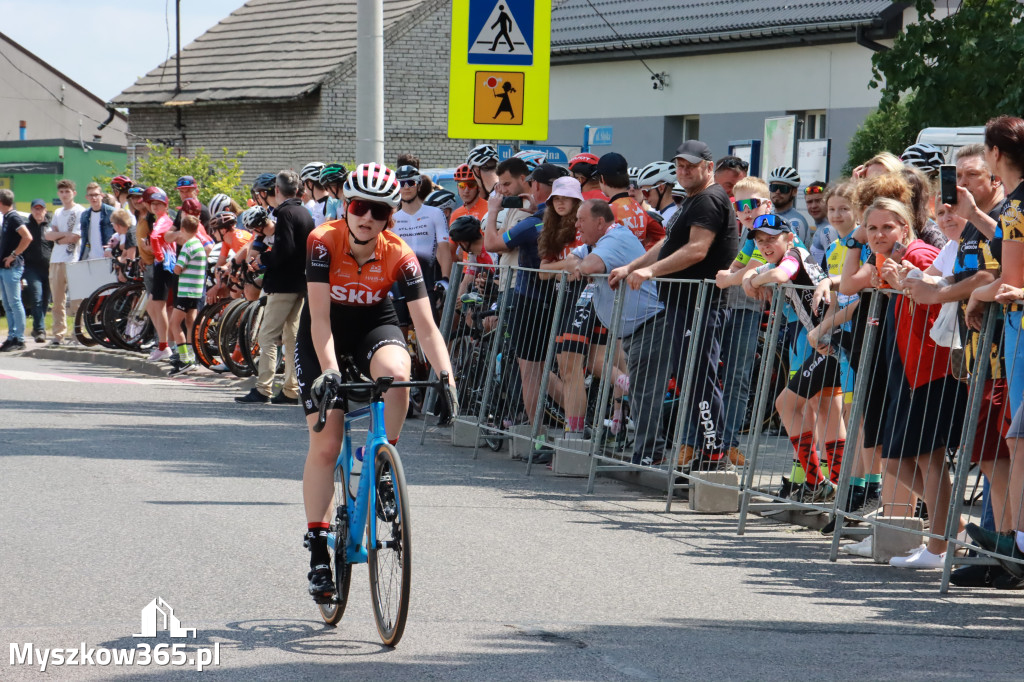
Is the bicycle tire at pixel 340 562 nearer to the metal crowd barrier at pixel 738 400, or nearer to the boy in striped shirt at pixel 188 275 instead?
the metal crowd barrier at pixel 738 400

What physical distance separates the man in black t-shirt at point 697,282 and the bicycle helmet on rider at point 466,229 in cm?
307

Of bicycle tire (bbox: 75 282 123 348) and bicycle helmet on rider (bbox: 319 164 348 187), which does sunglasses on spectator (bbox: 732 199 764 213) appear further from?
bicycle tire (bbox: 75 282 123 348)

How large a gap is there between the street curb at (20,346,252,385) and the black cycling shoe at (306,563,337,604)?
10193 mm

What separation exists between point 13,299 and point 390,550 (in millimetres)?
16575

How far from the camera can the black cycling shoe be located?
6.01m

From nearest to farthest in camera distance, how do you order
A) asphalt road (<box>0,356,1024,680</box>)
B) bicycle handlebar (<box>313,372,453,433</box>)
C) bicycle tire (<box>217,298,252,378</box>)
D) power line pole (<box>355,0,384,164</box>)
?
asphalt road (<box>0,356,1024,680</box>), bicycle handlebar (<box>313,372,453,433</box>), power line pole (<box>355,0,384,164</box>), bicycle tire (<box>217,298,252,378</box>)

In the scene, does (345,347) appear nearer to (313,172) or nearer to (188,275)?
(313,172)

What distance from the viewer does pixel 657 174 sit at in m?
11.8

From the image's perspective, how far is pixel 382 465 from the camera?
19.1 feet

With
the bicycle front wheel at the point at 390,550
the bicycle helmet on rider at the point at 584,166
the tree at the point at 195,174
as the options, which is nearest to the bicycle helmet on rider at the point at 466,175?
the bicycle helmet on rider at the point at 584,166

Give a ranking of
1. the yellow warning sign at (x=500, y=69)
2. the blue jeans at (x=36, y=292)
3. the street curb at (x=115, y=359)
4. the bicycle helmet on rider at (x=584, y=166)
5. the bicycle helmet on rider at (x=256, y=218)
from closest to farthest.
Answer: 1. the bicycle helmet on rider at (x=584, y=166)
2. the yellow warning sign at (x=500, y=69)
3. the bicycle helmet on rider at (x=256, y=218)
4. the street curb at (x=115, y=359)
5. the blue jeans at (x=36, y=292)

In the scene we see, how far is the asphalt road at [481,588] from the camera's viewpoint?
5.57 meters

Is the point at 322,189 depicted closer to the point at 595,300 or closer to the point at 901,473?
the point at 595,300

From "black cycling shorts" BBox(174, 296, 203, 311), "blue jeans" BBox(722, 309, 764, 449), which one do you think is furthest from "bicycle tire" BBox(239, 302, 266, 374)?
"blue jeans" BBox(722, 309, 764, 449)
